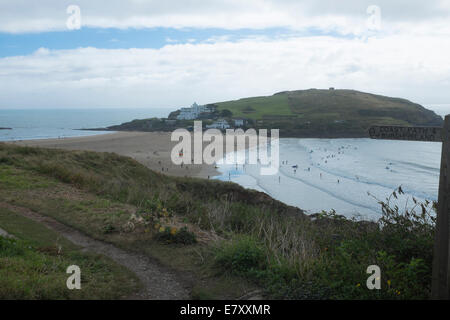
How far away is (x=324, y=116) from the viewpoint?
9744 centimetres

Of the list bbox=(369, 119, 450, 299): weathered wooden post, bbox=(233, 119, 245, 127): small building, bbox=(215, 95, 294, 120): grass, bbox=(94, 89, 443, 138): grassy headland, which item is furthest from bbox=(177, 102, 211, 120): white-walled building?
bbox=(369, 119, 450, 299): weathered wooden post

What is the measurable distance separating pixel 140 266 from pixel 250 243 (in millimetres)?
1839

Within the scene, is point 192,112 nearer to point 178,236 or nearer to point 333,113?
point 333,113

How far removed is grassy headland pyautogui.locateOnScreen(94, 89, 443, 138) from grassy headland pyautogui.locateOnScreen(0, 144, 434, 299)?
65.4 m

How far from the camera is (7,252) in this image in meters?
5.66

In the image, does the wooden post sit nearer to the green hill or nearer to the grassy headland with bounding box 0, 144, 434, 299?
the grassy headland with bounding box 0, 144, 434, 299

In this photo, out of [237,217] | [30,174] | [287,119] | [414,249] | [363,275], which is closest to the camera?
[363,275]

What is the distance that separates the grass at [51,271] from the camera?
4.35m

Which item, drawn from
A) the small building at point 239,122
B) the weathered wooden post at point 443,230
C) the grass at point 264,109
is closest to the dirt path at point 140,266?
the weathered wooden post at point 443,230

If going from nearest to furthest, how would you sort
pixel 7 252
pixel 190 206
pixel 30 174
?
pixel 7 252 < pixel 190 206 < pixel 30 174

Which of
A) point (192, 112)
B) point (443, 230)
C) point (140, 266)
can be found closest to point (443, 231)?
point (443, 230)
